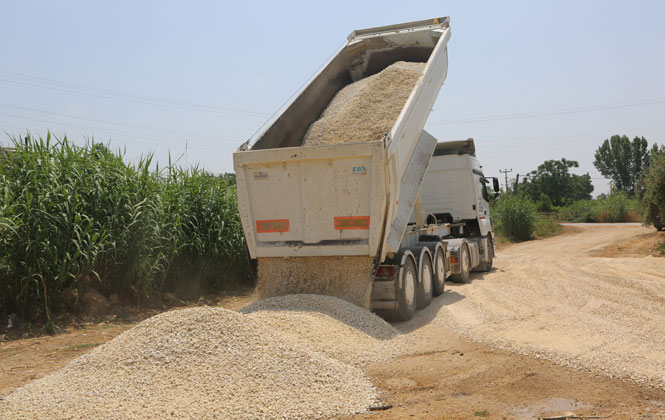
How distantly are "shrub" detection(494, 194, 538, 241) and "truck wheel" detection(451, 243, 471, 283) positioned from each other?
15.1 meters

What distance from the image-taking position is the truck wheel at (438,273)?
29.4 ft

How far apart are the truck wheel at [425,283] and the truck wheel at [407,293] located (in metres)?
0.12

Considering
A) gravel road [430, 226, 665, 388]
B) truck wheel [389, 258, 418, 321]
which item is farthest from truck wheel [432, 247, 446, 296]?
truck wheel [389, 258, 418, 321]

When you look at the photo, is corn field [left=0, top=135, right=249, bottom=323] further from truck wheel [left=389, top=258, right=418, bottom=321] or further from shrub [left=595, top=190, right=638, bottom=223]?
shrub [left=595, top=190, right=638, bottom=223]

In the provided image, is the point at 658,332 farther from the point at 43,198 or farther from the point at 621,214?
the point at 621,214

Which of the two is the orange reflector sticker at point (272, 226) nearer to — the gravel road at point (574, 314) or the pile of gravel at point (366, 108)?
the pile of gravel at point (366, 108)

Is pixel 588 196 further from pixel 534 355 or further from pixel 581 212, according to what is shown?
pixel 534 355

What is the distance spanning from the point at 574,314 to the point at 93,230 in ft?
22.2

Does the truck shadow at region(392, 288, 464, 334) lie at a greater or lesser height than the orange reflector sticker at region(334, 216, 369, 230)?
lesser

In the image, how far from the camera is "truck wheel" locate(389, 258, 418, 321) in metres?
7.07

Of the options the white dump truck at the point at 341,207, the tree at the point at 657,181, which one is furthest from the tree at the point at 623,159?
the white dump truck at the point at 341,207

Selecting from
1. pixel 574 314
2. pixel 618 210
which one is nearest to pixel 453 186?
pixel 574 314

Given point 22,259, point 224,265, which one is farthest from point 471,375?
point 224,265

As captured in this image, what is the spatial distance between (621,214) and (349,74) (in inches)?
1462
